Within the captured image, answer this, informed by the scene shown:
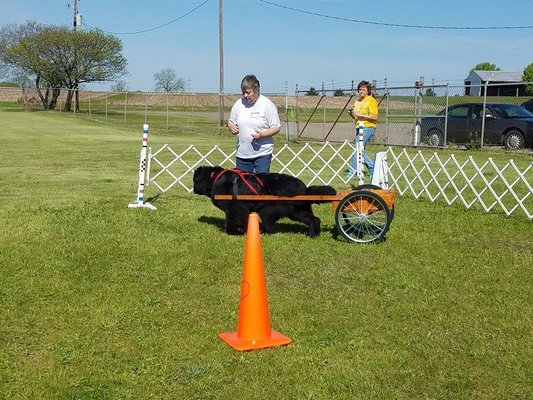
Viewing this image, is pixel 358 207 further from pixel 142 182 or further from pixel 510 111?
pixel 510 111

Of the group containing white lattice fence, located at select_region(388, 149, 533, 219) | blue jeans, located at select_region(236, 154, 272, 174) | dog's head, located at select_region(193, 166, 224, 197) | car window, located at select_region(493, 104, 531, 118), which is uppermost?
car window, located at select_region(493, 104, 531, 118)

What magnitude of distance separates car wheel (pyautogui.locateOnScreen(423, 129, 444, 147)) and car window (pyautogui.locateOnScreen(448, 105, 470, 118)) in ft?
2.37

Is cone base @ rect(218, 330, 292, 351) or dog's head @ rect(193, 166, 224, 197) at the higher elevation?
dog's head @ rect(193, 166, 224, 197)

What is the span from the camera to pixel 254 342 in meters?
4.38

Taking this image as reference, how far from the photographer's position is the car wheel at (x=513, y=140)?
20.0m

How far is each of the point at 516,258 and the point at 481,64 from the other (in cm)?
12967

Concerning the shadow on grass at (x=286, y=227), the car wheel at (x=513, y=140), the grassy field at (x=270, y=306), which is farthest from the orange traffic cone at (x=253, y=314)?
the car wheel at (x=513, y=140)

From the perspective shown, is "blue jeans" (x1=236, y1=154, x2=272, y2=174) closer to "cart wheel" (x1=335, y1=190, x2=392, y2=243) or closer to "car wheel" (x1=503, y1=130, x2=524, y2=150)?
"cart wheel" (x1=335, y1=190, x2=392, y2=243)

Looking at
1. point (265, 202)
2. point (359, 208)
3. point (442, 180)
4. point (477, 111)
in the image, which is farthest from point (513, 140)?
point (265, 202)

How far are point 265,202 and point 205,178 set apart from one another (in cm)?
89

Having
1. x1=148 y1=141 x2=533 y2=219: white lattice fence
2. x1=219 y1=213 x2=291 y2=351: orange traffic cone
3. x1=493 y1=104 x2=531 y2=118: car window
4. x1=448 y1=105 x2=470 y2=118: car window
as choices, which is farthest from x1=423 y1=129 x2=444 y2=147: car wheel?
x1=219 y1=213 x2=291 y2=351: orange traffic cone

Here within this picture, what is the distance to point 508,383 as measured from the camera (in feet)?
12.6

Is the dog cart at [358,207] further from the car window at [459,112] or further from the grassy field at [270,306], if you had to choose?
the car window at [459,112]

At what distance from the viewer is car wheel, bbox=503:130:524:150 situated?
20047 mm
